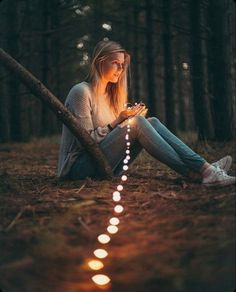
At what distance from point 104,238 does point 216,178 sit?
45 centimetres

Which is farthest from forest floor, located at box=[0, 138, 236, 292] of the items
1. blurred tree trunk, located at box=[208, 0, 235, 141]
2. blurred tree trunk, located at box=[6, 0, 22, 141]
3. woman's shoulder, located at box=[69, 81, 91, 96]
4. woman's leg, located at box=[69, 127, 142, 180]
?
blurred tree trunk, located at box=[6, 0, 22, 141]

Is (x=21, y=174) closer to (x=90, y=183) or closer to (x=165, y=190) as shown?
(x=90, y=183)

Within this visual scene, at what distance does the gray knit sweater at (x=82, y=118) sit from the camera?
1.08m

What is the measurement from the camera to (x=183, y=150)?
3.43 feet

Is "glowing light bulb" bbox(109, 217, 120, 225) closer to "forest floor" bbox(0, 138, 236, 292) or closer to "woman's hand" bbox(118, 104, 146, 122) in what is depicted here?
"forest floor" bbox(0, 138, 236, 292)

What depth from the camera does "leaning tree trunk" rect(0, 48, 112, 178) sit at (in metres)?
0.97

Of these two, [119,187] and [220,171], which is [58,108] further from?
[220,171]

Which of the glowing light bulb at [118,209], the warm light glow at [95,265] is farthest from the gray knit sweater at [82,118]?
the warm light glow at [95,265]

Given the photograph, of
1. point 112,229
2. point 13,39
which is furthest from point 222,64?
point 112,229

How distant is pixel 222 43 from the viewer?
1.33 meters

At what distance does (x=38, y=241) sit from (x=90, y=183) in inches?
18.9

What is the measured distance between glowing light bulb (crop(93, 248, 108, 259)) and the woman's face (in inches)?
22.9

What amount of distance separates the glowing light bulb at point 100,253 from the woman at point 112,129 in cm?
49

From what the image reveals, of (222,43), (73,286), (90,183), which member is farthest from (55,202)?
(222,43)
